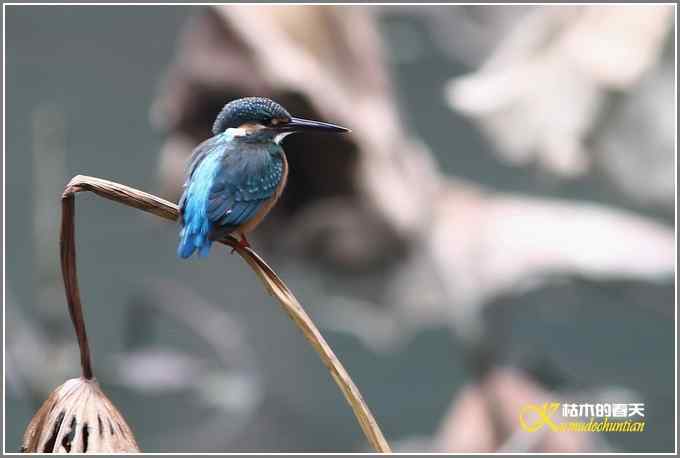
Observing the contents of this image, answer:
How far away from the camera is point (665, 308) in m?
2.04

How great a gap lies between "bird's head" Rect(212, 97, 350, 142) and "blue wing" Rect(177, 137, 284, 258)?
17mm

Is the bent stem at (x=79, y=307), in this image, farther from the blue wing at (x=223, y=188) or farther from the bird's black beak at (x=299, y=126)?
the bird's black beak at (x=299, y=126)

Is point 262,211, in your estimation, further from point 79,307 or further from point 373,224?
→ point 373,224

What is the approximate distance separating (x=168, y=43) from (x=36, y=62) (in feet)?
1.17

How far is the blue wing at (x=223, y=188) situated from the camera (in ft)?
2.11

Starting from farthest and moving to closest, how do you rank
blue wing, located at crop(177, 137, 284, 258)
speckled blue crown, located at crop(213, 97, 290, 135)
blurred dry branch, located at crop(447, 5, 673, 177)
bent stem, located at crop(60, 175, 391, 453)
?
blurred dry branch, located at crop(447, 5, 673, 177)
speckled blue crown, located at crop(213, 97, 290, 135)
blue wing, located at crop(177, 137, 284, 258)
bent stem, located at crop(60, 175, 391, 453)

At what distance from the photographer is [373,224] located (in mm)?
1919

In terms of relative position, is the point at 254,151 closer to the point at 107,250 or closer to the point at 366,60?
the point at 366,60

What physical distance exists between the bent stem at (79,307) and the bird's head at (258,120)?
0.21m

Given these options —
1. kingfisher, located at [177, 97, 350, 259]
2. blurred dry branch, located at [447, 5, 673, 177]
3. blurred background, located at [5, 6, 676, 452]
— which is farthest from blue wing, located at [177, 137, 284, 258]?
blurred dry branch, located at [447, 5, 673, 177]

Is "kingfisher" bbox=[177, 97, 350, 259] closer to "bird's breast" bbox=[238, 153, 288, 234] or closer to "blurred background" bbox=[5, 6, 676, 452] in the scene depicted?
"bird's breast" bbox=[238, 153, 288, 234]

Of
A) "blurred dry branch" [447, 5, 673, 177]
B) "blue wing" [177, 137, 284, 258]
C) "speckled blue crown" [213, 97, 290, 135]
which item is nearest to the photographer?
"blue wing" [177, 137, 284, 258]

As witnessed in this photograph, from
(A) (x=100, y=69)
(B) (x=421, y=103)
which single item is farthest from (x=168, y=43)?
(B) (x=421, y=103)

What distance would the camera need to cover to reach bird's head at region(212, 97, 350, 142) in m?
0.75
